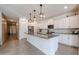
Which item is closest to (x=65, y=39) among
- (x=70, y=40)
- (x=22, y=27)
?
(x=70, y=40)

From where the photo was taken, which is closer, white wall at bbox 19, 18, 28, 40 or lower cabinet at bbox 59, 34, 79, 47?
lower cabinet at bbox 59, 34, 79, 47

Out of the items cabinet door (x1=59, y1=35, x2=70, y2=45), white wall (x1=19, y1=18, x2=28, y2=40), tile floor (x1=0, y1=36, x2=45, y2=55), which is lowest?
tile floor (x1=0, y1=36, x2=45, y2=55)

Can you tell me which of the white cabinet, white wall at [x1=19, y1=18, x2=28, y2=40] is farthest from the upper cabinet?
white wall at [x1=19, y1=18, x2=28, y2=40]

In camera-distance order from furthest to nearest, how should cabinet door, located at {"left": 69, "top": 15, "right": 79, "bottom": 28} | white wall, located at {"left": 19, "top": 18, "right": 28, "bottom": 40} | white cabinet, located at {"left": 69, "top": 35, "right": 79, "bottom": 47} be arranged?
white wall, located at {"left": 19, "top": 18, "right": 28, "bottom": 40} → cabinet door, located at {"left": 69, "top": 15, "right": 79, "bottom": 28} → white cabinet, located at {"left": 69, "top": 35, "right": 79, "bottom": 47}

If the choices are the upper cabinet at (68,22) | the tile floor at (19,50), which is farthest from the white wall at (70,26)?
the tile floor at (19,50)

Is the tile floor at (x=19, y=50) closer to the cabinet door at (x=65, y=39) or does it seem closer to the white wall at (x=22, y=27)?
the cabinet door at (x=65, y=39)

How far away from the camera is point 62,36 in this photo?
6.42 m

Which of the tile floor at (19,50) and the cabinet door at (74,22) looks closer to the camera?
the tile floor at (19,50)

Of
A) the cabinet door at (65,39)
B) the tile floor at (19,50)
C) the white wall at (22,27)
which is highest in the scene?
the white wall at (22,27)

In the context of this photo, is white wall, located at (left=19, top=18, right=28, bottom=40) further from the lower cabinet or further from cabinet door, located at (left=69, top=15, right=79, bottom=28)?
cabinet door, located at (left=69, top=15, right=79, bottom=28)

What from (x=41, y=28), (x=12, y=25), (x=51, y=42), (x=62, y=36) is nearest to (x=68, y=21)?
(x=62, y=36)

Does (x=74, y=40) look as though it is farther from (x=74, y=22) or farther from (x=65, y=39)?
(x=74, y=22)

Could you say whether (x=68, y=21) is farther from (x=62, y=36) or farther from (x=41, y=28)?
(x=41, y=28)
